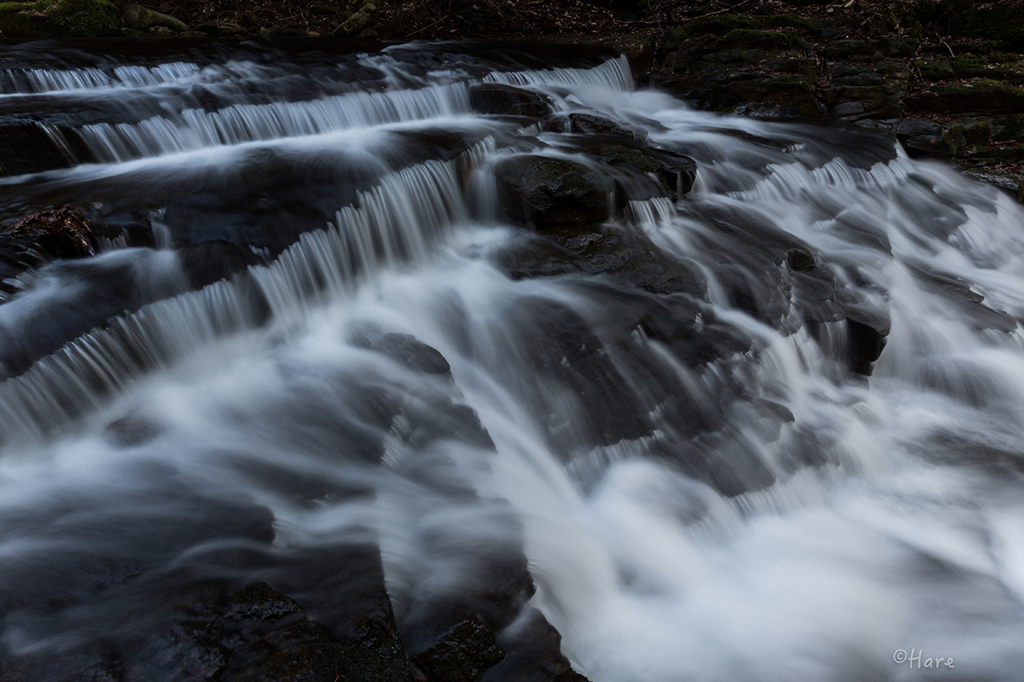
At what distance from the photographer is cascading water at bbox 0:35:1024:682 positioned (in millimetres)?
2816

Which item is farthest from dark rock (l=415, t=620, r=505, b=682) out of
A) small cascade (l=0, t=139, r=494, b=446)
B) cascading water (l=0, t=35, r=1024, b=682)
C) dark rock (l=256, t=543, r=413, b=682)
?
small cascade (l=0, t=139, r=494, b=446)

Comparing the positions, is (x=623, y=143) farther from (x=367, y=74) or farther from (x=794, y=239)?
(x=367, y=74)

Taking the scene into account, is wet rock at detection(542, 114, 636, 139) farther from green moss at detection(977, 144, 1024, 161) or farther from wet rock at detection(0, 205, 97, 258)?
green moss at detection(977, 144, 1024, 161)

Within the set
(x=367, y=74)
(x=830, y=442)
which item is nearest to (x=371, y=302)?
(x=830, y=442)

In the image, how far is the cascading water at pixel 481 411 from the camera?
2816 millimetres

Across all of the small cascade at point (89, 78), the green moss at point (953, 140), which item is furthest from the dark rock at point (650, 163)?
the small cascade at point (89, 78)

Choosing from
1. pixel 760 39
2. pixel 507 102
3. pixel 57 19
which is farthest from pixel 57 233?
pixel 760 39

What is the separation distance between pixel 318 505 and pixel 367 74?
6583 millimetres

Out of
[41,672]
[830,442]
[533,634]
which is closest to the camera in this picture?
[41,672]

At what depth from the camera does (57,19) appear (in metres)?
9.20

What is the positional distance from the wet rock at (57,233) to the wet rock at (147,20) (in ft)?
23.9

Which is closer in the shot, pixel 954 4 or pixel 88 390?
pixel 88 390

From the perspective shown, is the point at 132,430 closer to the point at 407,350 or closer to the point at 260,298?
the point at 260,298

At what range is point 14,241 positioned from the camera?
399 centimetres
